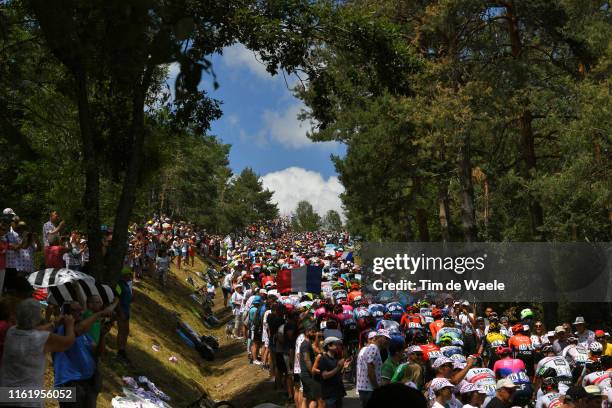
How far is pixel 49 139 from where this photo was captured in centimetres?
1636

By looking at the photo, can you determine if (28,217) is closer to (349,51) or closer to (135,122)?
(135,122)

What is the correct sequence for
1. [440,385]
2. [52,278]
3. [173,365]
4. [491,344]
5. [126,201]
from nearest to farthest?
1. [440,385]
2. [52,278]
3. [126,201]
4. [491,344]
5. [173,365]

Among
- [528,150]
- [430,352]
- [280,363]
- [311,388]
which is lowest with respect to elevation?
[280,363]

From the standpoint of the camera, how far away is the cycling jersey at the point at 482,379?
811 centimetres

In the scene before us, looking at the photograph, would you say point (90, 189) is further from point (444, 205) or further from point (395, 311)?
point (444, 205)

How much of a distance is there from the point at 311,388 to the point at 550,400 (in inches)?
138

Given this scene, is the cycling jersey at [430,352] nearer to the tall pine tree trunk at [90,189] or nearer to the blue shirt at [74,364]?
the tall pine tree trunk at [90,189]

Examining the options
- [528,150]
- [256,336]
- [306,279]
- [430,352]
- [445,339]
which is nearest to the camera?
[430,352]

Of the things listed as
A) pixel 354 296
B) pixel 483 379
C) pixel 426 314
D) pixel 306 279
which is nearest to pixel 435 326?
pixel 426 314

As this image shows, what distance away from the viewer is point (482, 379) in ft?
26.9

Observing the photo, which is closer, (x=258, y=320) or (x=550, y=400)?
(x=550, y=400)

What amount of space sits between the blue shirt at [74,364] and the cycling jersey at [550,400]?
17.6 ft

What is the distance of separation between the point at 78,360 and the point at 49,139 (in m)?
9.66

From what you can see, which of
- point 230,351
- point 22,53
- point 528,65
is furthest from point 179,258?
point 22,53
